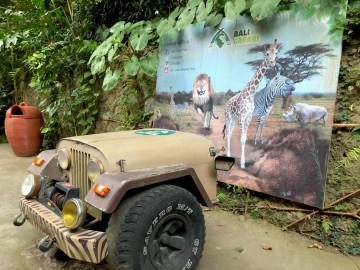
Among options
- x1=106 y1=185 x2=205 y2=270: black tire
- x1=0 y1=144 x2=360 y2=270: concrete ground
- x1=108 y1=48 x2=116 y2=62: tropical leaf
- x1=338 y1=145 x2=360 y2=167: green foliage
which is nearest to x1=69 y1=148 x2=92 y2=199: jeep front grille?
x1=106 y1=185 x2=205 y2=270: black tire

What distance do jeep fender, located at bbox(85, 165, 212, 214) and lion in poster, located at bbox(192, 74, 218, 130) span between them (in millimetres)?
1447

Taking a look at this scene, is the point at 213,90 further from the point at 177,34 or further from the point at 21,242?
the point at 21,242

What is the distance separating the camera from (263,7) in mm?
2455

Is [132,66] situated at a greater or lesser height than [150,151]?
greater

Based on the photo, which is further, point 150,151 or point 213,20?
point 213,20

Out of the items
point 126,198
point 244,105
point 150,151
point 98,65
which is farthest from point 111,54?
point 126,198

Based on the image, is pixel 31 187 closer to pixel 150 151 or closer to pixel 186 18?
pixel 150 151

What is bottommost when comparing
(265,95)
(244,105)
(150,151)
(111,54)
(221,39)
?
A: (150,151)

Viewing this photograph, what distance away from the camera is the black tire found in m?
1.61

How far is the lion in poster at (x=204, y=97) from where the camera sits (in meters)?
3.32

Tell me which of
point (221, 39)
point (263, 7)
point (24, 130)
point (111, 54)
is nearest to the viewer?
point (263, 7)

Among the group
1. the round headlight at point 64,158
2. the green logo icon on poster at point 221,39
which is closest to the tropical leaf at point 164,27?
the green logo icon on poster at point 221,39

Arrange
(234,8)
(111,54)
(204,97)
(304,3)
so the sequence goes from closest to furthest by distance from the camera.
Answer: (304,3), (234,8), (204,97), (111,54)

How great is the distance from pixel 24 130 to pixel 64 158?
14.1 ft
